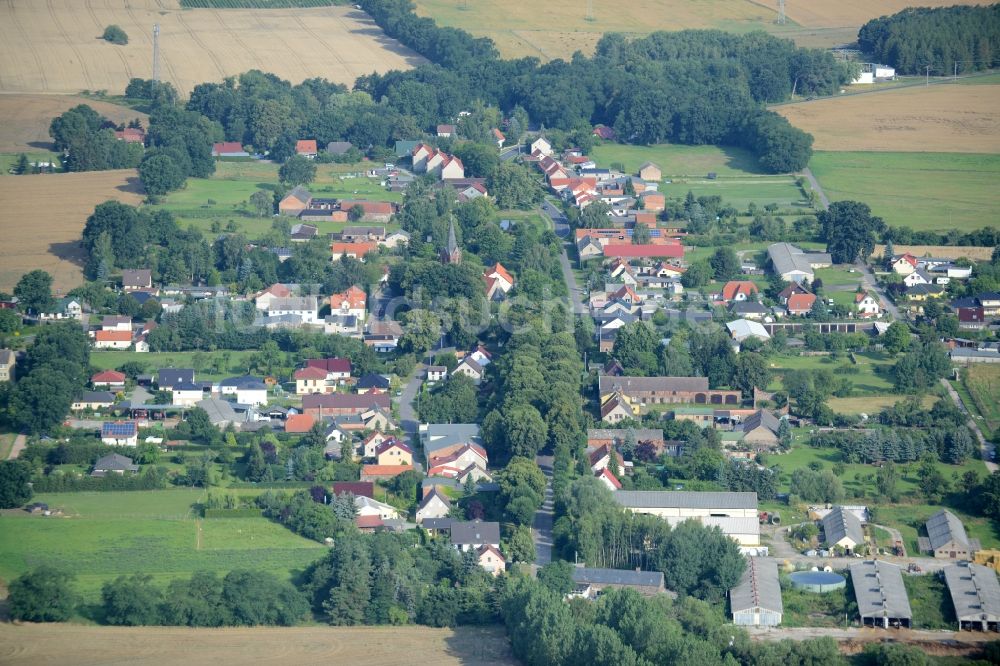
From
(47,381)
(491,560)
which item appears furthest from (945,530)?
(47,381)

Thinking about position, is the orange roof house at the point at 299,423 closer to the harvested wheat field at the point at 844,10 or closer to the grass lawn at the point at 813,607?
the grass lawn at the point at 813,607

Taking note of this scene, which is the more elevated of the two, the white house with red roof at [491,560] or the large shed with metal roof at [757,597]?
the large shed with metal roof at [757,597]

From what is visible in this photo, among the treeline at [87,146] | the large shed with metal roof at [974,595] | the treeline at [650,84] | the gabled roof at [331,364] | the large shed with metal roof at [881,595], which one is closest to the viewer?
the large shed with metal roof at [974,595]

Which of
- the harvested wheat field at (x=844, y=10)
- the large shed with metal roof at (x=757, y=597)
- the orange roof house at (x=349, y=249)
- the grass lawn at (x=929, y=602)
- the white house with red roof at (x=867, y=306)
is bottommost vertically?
the orange roof house at (x=349, y=249)

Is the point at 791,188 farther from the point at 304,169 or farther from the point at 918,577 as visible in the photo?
the point at 918,577

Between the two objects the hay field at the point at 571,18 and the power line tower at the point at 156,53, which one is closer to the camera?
the power line tower at the point at 156,53

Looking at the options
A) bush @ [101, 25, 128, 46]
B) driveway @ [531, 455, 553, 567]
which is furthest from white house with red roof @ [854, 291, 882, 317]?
bush @ [101, 25, 128, 46]

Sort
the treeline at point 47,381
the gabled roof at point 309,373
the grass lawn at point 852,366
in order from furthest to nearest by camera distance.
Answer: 1. the gabled roof at point 309,373
2. the grass lawn at point 852,366
3. the treeline at point 47,381

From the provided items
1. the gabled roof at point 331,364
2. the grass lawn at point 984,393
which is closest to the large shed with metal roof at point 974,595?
the grass lawn at point 984,393
